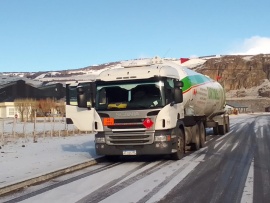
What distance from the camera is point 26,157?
1463 cm

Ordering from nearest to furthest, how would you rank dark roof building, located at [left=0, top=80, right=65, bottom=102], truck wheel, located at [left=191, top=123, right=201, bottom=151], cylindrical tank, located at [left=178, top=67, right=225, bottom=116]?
→ cylindrical tank, located at [left=178, top=67, right=225, bottom=116]
truck wheel, located at [left=191, top=123, right=201, bottom=151]
dark roof building, located at [left=0, top=80, right=65, bottom=102]

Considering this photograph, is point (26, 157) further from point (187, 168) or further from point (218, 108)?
point (218, 108)

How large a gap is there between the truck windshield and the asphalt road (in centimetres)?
182

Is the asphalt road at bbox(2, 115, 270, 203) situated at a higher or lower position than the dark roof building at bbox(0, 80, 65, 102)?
lower

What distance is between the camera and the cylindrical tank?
52.3 feet

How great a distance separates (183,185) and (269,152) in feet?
23.7

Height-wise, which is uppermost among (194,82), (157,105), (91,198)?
(194,82)

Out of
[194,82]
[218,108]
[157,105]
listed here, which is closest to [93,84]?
[157,105]

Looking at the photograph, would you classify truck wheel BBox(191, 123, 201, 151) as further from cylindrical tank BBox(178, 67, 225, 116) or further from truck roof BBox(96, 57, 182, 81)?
Result: truck roof BBox(96, 57, 182, 81)

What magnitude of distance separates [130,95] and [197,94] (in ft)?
18.1

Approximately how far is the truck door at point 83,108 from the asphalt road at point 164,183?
5.19 feet

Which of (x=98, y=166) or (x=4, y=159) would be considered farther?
(x=4, y=159)

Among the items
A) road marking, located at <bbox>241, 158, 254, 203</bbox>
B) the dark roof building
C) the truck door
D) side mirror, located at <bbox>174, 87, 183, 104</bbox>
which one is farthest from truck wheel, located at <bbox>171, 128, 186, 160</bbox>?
the dark roof building

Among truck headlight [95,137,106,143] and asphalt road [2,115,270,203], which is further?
truck headlight [95,137,106,143]
